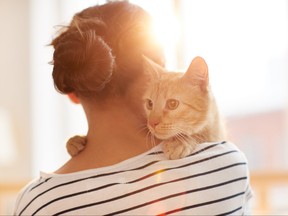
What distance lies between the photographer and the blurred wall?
10.8 ft

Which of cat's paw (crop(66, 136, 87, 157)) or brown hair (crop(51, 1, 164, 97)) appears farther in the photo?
cat's paw (crop(66, 136, 87, 157))

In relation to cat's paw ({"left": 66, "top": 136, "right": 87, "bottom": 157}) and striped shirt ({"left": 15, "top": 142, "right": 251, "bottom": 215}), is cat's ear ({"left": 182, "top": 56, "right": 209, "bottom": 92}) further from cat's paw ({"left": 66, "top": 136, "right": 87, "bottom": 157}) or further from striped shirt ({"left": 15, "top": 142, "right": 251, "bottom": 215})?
cat's paw ({"left": 66, "top": 136, "right": 87, "bottom": 157})

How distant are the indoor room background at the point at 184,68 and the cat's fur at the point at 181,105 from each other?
A: 150 centimetres

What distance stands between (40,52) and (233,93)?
1.39m

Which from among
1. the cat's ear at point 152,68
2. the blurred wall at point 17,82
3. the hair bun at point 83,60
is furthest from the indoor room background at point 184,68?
the hair bun at point 83,60

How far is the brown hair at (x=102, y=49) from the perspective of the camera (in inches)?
37.0

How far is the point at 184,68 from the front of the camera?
254 cm

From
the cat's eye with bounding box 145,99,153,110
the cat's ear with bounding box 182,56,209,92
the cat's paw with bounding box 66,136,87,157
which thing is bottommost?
the cat's paw with bounding box 66,136,87,157

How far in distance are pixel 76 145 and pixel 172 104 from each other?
24 centimetres

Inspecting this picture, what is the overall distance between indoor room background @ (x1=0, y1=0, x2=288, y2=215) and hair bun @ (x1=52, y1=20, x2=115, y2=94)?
159cm

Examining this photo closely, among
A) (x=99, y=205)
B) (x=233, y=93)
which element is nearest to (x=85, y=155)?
(x=99, y=205)

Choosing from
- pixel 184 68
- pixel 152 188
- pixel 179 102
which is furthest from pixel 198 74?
pixel 184 68

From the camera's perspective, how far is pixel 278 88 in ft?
9.49

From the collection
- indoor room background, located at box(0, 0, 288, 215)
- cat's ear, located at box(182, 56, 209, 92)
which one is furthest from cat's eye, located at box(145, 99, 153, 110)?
indoor room background, located at box(0, 0, 288, 215)
